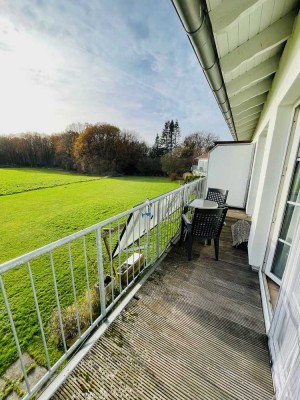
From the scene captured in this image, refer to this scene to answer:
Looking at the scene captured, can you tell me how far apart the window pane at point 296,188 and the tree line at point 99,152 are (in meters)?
21.7

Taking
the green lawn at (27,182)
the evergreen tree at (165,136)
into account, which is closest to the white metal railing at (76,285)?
the green lawn at (27,182)

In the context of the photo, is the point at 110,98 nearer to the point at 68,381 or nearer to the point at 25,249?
the point at 25,249

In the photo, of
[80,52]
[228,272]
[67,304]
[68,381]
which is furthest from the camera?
[80,52]

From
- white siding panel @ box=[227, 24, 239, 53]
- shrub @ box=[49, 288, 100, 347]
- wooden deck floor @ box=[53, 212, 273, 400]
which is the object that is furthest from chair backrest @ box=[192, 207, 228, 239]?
white siding panel @ box=[227, 24, 239, 53]

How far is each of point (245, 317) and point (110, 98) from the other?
9.21 metres

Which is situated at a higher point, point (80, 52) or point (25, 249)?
point (80, 52)

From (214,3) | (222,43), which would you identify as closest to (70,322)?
(214,3)

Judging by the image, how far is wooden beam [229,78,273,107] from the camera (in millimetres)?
2640

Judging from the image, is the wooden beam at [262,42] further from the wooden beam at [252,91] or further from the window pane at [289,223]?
the window pane at [289,223]

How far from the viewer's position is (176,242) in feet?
11.2

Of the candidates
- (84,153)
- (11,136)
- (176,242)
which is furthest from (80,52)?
(11,136)

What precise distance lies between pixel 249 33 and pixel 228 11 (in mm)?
496

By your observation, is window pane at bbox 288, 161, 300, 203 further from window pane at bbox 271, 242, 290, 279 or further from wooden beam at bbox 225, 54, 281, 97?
wooden beam at bbox 225, 54, 281, 97

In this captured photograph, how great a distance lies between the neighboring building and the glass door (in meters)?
0.01
